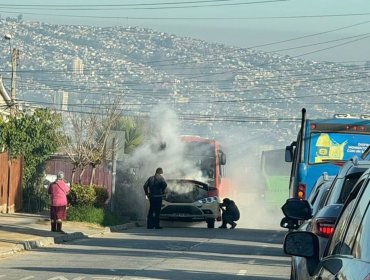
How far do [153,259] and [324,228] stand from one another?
40.2ft

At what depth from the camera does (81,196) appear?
34.8 metres

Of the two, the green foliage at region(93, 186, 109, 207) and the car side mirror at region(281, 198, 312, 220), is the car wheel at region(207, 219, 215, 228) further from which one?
the car side mirror at region(281, 198, 312, 220)

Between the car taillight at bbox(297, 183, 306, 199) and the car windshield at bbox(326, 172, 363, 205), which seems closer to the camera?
the car windshield at bbox(326, 172, 363, 205)

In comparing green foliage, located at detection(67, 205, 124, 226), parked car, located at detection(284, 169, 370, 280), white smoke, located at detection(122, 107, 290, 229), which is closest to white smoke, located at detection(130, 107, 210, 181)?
white smoke, located at detection(122, 107, 290, 229)

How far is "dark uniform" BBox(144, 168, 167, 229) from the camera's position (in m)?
34.6

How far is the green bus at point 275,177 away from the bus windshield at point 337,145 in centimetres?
3297

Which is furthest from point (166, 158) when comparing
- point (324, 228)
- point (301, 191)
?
point (324, 228)

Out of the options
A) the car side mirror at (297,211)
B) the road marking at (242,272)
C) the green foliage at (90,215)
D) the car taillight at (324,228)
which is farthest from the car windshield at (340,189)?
the green foliage at (90,215)

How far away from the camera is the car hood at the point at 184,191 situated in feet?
124

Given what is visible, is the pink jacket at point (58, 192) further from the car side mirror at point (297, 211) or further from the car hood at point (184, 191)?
the car side mirror at point (297, 211)

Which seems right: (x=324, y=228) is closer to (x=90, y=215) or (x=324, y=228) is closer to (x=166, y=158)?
(x=90, y=215)

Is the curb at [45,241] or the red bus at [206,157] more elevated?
the red bus at [206,157]

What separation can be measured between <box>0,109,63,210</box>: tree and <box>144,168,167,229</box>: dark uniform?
19.6 ft

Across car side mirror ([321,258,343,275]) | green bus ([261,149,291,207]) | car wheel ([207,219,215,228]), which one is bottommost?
car wheel ([207,219,215,228])
